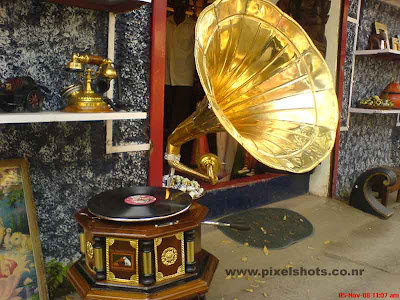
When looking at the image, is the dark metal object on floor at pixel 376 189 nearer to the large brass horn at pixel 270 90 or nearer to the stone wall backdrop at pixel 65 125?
the large brass horn at pixel 270 90

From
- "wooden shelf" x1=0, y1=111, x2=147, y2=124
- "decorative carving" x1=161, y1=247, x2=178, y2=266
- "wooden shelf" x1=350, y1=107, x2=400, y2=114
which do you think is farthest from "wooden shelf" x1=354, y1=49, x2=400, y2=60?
"decorative carving" x1=161, y1=247, x2=178, y2=266

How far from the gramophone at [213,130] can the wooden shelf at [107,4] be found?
379mm

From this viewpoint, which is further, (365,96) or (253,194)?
(365,96)

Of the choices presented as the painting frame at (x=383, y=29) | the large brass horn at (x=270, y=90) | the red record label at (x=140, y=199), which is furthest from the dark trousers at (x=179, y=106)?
the red record label at (x=140, y=199)

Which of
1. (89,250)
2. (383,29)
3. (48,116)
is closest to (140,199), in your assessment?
(89,250)

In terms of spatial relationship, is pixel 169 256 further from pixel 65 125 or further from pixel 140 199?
pixel 65 125

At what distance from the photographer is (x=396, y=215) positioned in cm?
334

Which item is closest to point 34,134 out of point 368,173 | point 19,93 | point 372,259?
point 19,93

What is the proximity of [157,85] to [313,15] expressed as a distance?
1.82m

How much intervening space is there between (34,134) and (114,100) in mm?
421

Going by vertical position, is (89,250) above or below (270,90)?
below

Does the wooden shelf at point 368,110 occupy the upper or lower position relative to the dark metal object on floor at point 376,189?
upper

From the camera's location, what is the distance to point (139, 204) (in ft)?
4.39

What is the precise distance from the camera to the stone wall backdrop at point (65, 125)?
1.61 meters
